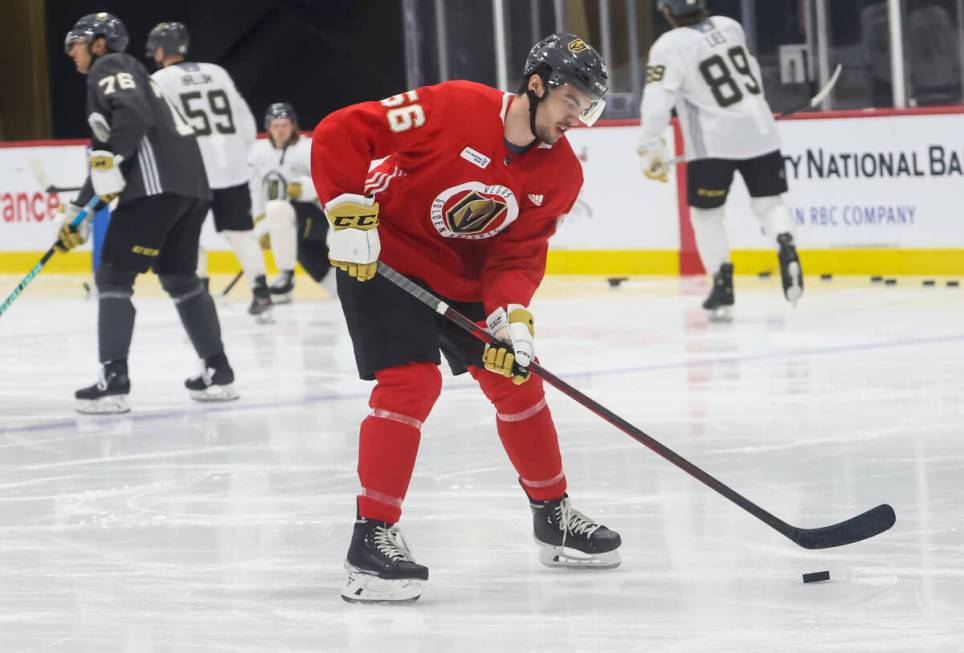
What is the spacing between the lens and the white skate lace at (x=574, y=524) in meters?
3.40

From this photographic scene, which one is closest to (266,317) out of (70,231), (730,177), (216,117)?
(216,117)

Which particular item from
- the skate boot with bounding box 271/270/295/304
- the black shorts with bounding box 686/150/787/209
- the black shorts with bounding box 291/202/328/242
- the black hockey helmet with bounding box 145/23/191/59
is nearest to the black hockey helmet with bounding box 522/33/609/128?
the black shorts with bounding box 686/150/787/209

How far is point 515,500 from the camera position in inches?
159

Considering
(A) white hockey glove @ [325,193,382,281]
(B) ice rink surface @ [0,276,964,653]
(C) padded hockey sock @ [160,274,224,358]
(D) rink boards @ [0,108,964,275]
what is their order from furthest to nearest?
(D) rink boards @ [0,108,964,275] < (C) padded hockey sock @ [160,274,224,358] < (A) white hockey glove @ [325,193,382,281] < (B) ice rink surface @ [0,276,964,653]

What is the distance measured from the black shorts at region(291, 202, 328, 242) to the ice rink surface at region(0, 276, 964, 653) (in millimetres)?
1322

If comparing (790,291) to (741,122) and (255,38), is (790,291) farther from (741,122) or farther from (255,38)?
(255,38)

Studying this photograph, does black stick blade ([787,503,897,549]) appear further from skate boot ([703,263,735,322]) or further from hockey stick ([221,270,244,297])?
hockey stick ([221,270,244,297])

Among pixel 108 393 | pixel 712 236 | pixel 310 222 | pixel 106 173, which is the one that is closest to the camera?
pixel 106 173

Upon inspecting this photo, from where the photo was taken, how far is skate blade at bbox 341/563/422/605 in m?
3.17

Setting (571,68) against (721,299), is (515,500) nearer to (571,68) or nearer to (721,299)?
(571,68)

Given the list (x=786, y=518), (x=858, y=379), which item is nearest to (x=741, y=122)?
(x=858, y=379)

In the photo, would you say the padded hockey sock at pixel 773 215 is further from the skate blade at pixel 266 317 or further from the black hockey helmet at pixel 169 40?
the black hockey helmet at pixel 169 40

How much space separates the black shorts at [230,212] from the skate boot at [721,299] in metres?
2.15

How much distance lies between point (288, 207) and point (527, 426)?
208 inches
